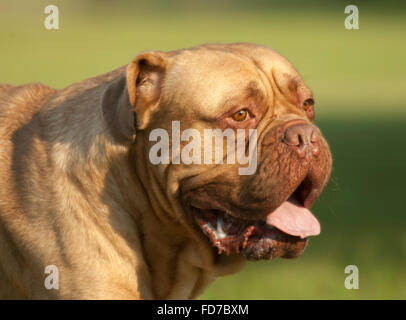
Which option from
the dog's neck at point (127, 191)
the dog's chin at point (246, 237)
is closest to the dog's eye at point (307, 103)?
the dog's chin at point (246, 237)

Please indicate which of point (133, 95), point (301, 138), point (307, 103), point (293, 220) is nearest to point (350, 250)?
point (307, 103)

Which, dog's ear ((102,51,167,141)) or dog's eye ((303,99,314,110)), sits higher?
dog's ear ((102,51,167,141))

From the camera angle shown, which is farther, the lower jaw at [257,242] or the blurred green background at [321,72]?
the blurred green background at [321,72]

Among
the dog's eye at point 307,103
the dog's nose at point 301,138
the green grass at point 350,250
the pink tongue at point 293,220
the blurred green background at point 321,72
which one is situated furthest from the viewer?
the blurred green background at point 321,72

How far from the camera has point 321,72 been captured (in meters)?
24.0

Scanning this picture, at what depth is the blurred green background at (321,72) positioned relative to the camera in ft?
20.8

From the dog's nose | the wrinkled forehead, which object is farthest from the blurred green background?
the wrinkled forehead

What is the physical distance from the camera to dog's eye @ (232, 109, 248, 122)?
12.5 feet

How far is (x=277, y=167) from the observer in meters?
3.70

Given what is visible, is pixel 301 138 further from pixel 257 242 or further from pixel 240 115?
pixel 257 242

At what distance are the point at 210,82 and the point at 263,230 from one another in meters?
0.81

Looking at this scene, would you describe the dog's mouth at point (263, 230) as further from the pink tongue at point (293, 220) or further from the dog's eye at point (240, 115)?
the dog's eye at point (240, 115)

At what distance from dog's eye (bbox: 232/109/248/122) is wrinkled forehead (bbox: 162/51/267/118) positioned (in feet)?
0.21

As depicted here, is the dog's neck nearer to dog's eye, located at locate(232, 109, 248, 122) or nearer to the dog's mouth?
the dog's mouth
